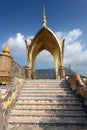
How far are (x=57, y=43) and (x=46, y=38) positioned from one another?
141 cm

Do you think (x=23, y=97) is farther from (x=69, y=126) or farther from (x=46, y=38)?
(x=46, y=38)

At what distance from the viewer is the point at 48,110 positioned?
618 cm

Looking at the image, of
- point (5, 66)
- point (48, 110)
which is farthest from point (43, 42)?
point (48, 110)

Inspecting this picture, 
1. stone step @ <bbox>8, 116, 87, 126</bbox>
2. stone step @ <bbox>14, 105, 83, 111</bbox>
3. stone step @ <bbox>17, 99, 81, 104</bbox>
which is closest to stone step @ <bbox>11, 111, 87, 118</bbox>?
stone step @ <bbox>8, 116, 87, 126</bbox>

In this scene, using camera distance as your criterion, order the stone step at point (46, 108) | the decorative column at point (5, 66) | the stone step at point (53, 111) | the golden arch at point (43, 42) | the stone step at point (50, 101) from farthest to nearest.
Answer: the golden arch at point (43, 42), the decorative column at point (5, 66), the stone step at point (50, 101), the stone step at point (46, 108), the stone step at point (53, 111)

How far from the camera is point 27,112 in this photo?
603 cm

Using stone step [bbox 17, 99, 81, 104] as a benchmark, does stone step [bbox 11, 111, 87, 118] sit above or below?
below

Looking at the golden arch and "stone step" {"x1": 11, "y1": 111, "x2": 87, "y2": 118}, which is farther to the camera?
the golden arch

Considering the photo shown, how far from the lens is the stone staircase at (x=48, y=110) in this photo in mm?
5254

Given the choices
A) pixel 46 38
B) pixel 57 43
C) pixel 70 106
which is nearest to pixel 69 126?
pixel 70 106

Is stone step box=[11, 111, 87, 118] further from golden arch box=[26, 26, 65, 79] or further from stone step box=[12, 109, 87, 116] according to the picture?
golden arch box=[26, 26, 65, 79]

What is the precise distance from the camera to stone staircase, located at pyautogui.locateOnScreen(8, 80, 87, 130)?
5254mm

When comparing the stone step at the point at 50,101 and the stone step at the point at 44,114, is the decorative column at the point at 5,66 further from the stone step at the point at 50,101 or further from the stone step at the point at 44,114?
the stone step at the point at 44,114

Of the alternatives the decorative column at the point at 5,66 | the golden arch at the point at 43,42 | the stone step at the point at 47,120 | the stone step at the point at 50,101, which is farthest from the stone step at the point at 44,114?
the golden arch at the point at 43,42
